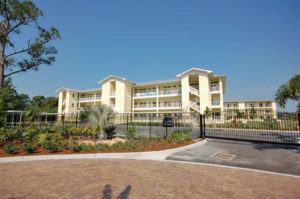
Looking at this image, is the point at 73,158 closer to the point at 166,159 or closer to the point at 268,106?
the point at 166,159

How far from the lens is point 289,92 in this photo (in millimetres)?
12336

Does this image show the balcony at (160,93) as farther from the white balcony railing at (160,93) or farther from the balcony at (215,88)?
the balcony at (215,88)

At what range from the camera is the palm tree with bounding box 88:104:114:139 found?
390 inches

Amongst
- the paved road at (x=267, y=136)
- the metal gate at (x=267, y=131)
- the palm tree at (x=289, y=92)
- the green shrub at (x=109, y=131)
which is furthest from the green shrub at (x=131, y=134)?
the palm tree at (x=289, y=92)

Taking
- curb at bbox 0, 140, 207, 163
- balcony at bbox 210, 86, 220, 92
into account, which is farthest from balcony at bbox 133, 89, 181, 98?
curb at bbox 0, 140, 207, 163

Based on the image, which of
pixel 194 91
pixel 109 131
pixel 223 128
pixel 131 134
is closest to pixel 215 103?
pixel 194 91

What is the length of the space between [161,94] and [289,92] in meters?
22.3

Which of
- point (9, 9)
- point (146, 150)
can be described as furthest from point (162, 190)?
point (9, 9)

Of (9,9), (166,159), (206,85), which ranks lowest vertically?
(166,159)

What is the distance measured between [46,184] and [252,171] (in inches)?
252

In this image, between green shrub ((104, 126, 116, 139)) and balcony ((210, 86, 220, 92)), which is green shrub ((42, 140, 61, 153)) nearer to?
green shrub ((104, 126, 116, 139))

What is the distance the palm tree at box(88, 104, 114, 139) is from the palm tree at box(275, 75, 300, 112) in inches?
602

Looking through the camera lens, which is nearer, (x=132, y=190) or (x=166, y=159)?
(x=132, y=190)

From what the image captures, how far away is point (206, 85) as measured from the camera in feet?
87.9
